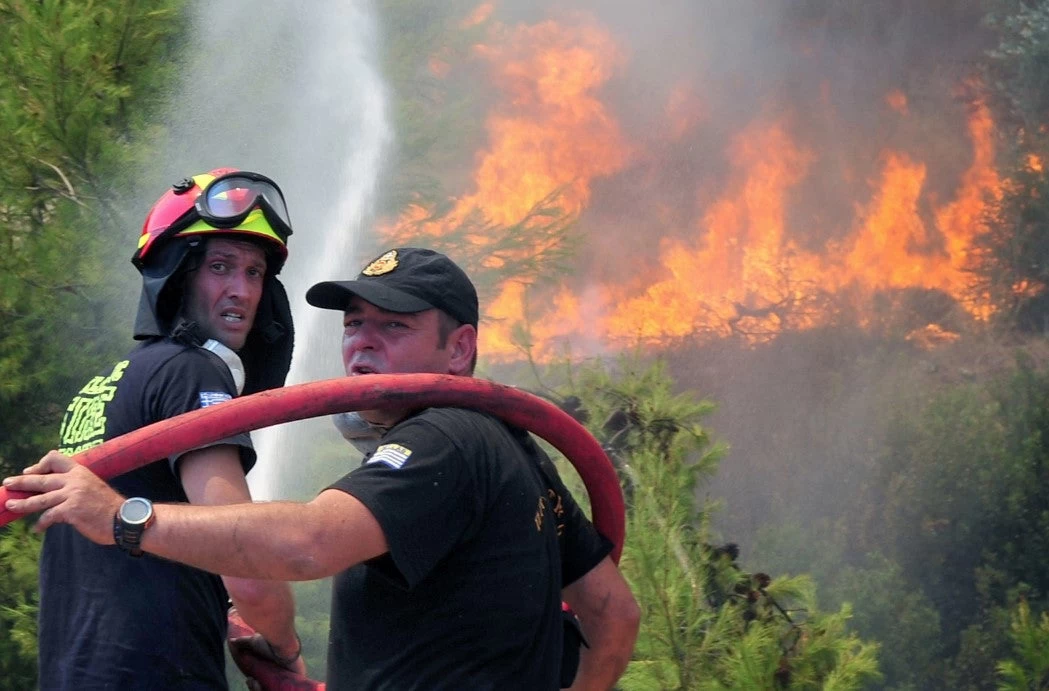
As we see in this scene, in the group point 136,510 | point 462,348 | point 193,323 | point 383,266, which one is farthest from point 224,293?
point 136,510

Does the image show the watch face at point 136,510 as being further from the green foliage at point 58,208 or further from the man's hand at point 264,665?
the green foliage at point 58,208

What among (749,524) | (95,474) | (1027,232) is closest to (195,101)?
(95,474)

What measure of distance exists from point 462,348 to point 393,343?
0.51 ft

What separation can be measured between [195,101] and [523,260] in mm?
2631

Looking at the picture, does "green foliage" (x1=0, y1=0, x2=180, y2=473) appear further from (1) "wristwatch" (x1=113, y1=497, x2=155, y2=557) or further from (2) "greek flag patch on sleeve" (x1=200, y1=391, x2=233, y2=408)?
(1) "wristwatch" (x1=113, y1=497, x2=155, y2=557)

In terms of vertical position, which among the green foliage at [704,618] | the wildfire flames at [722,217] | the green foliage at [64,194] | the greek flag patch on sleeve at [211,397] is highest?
the wildfire flames at [722,217]

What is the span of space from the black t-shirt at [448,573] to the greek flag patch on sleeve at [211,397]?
46 centimetres

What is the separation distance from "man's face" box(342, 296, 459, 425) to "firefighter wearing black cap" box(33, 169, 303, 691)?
0.28 meters

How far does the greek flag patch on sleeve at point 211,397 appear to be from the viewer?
247cm

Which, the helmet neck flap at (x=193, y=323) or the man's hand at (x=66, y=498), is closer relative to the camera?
the man's hand at (x=66, y=498)

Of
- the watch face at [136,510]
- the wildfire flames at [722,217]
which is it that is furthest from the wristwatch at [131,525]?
the wildfire flames at [722,217]

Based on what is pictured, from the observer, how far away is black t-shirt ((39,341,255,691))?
2486 millimetres

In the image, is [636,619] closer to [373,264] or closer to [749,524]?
[373,264]

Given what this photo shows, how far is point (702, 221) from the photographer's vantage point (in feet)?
50.4
